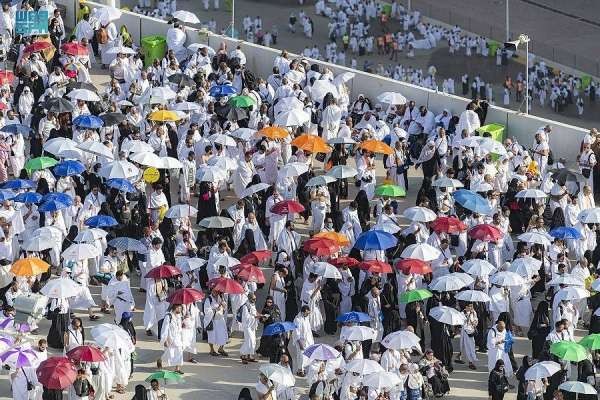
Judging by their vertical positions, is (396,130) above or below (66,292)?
above

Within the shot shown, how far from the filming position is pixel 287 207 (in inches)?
1543

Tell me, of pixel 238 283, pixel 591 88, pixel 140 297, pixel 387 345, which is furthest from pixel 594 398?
pixel 591 88

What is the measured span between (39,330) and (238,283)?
12.9 feet

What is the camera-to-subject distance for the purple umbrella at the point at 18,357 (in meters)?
33.8

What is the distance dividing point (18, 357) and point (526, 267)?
32.3 feet

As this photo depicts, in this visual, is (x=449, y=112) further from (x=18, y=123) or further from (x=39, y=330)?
(x=39, y=330)

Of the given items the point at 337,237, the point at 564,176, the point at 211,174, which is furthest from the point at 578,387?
the point at 211,174

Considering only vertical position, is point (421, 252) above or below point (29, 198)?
below

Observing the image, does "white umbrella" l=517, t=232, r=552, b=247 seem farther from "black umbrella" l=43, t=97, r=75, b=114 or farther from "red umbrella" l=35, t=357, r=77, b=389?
"black umbrella" l=43, t=97, r=75, b=114

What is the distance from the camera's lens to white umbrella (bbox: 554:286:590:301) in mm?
36625

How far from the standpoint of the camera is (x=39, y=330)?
37500 mm

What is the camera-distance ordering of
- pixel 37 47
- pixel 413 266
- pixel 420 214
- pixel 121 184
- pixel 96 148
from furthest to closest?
pixel 37 47 → pixel 96 148 → pixel 121 184 → pixel 420 214 → pixel 413 266

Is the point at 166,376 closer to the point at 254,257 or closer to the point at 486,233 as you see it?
the point at 254,257

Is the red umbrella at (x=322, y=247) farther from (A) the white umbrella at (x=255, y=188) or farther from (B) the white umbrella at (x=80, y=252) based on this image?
(B) the white umbrella at (x=80, y=252)
